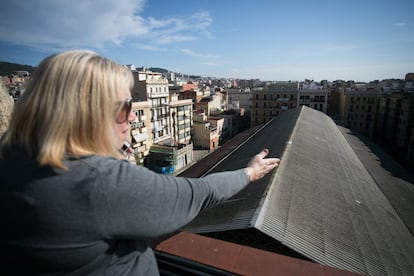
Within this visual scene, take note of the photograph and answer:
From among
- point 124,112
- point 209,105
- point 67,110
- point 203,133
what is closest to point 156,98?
point 203,133

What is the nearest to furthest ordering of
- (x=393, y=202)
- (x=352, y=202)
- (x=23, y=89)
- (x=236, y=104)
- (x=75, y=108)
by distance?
(x=75, y=108)
(x=23, y=89)
(x=352, y=202)
(x=393, y=202)
(x=236, y=104)

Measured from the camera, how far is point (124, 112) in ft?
4.30

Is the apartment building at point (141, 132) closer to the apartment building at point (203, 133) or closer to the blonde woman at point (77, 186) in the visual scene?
the apartment building at point (203, 133)

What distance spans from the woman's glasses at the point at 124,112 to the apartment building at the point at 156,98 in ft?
82.5

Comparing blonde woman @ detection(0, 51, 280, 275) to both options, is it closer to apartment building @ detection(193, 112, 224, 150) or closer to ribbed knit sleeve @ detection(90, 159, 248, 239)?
ribbed knit sleeve @ detection(90, 159, 248, 239)

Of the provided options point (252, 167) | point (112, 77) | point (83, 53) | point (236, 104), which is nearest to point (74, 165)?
point (112, 77)

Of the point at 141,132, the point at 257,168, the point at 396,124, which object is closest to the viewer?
the point at 257,168

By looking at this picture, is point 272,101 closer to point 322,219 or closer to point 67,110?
point 322,219

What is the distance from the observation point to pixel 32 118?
1.06m

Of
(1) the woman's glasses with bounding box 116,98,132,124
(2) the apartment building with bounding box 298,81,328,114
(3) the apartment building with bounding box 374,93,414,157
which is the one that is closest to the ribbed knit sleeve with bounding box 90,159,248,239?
(1) the woman's glasses with bounding box 116,98,132,124

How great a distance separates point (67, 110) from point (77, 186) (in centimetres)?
34

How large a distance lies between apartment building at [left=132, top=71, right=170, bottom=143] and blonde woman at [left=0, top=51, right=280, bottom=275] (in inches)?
995

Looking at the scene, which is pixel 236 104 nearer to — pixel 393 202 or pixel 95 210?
pixel 393 202

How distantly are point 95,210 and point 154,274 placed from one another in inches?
24.7
